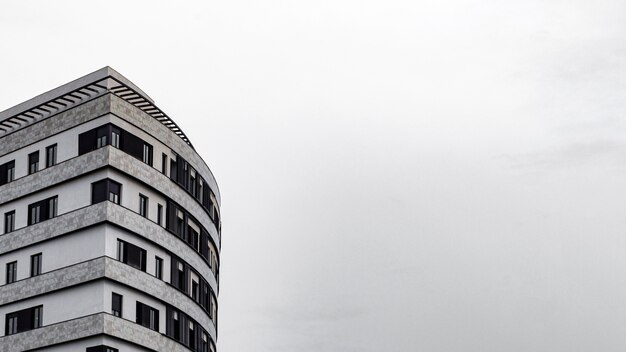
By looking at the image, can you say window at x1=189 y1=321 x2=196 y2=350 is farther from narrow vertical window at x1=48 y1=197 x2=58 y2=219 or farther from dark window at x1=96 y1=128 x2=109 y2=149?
dark window at x1=96 y1=128 x2=109 y2=149

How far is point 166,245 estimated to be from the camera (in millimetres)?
66250

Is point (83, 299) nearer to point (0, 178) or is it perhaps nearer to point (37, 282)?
point (37, 282)

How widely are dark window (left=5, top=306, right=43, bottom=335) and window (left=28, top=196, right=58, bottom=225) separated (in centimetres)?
555

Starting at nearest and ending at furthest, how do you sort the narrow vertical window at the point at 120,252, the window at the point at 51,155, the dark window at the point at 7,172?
the narrow vertical window at the point at 120,252 → the window at the point at 51,155 → the dark window at the point at 7,172

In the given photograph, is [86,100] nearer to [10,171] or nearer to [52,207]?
[10,171]

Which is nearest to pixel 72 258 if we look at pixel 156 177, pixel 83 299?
pixel 83 299

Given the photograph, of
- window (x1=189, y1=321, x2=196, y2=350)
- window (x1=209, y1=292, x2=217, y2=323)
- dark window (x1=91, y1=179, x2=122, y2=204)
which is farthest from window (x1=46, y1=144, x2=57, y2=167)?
window (x1=209, y1=292, x2=217, y2=323)

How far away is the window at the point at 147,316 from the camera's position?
63.1m

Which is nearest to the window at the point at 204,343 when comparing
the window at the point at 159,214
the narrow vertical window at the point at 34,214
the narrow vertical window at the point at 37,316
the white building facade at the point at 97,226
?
the white building facade at the point at 97,226

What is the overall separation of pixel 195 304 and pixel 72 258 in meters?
10.0

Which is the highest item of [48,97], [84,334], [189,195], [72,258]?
[48,97]

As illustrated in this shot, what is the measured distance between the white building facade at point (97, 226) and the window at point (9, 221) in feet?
0.21

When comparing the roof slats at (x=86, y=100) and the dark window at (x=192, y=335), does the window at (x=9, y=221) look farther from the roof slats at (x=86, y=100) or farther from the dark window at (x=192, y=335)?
the dark window at (x=192, y=335)

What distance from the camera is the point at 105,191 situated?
62.3 metres
